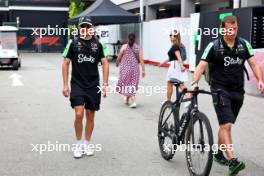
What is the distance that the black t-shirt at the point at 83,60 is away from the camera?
20.4 feet

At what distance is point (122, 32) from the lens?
101 ft

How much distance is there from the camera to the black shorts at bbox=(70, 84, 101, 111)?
6.16 m

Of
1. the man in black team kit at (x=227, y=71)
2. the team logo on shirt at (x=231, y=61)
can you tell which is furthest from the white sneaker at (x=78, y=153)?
the team logo on shirt at (x=231, y=61)

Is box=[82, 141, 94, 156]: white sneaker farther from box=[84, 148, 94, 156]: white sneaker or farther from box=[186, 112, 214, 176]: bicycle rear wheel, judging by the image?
box=[186, 112, 214, 176]: bicycle rear wheel

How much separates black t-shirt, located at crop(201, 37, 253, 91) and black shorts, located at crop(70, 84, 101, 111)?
1.61 metres

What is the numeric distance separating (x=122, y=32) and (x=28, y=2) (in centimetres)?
1614

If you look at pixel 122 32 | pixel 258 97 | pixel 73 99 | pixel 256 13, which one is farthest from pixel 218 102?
pixel 122 32

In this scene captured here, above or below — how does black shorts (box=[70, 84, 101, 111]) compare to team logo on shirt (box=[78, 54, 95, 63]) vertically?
below

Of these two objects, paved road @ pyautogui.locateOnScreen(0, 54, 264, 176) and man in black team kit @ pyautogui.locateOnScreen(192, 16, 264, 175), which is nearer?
man in black team kit @ pyautogui.locateOnScreen(192, 16, 264, 175)

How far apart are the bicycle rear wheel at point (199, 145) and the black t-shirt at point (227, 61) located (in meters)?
0.56

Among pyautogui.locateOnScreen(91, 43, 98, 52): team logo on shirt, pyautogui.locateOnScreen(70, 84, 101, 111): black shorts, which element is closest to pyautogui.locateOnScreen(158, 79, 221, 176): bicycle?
pyautogui.locateOnScreen(70, 84, 101, 111): black shorts

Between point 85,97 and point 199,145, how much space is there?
5.96 ft

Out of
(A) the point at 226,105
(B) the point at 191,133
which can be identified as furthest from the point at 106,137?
(A) the point at 226,105

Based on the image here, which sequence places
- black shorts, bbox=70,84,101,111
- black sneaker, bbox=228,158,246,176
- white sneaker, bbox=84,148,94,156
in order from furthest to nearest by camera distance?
white sneaker, bbox=84,148,94,156, black shorts, bbox=70,84,101,111, black sneaker, bbox=228,158,246,176
